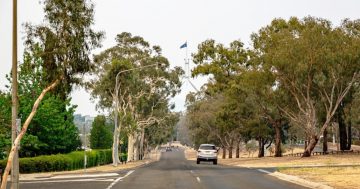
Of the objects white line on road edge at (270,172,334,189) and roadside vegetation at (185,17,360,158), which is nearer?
white line on road edge at (270,172,334,189)

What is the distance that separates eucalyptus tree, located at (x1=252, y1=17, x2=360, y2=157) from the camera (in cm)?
4484

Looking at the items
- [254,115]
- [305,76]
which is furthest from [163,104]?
[305,76]

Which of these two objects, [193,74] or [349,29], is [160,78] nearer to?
[193,74]

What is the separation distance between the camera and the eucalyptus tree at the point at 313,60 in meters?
44.8

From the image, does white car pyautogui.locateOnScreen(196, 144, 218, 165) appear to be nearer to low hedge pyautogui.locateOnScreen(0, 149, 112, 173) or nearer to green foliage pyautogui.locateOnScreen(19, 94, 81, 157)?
low hedge pyautogui.locateOnScreen(0, 149, 112, 173)

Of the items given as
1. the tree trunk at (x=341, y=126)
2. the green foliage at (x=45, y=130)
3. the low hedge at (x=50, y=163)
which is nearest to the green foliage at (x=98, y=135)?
the green foliage at (x=45, y=130)

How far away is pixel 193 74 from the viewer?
2544 inches

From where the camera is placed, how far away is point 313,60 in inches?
1800

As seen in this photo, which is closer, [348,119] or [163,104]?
[348,119]

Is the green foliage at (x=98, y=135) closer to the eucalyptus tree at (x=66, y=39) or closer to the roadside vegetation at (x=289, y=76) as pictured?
the roadside vegetation at (x=289, y=76)

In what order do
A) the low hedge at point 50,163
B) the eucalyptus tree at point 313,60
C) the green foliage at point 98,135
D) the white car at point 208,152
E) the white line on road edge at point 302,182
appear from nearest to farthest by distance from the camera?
1. the white line on road edge at point 302,182
2. the low hedge at point 50,163
3. the eucalyptus tree at point 313,60
4. the white car at point 208,152
5. the green foliage at point 98,135

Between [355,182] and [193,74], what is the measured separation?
43968 mm

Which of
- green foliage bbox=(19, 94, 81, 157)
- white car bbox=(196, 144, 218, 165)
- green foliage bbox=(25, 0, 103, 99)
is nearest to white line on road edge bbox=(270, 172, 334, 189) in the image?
green foliage bbox=(25, 0, 103, 99)

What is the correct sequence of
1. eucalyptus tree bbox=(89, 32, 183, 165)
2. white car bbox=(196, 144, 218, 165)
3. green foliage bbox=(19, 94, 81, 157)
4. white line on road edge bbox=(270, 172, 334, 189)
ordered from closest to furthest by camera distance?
white line on road edge bbox=(270, 172, 334, 189) < green foliage bbox=(19, 94, 81, 157) < white car bbox=(196, 144, 218, 165) < eucalyptus tree bbox=(89, 32, 183, 165)
